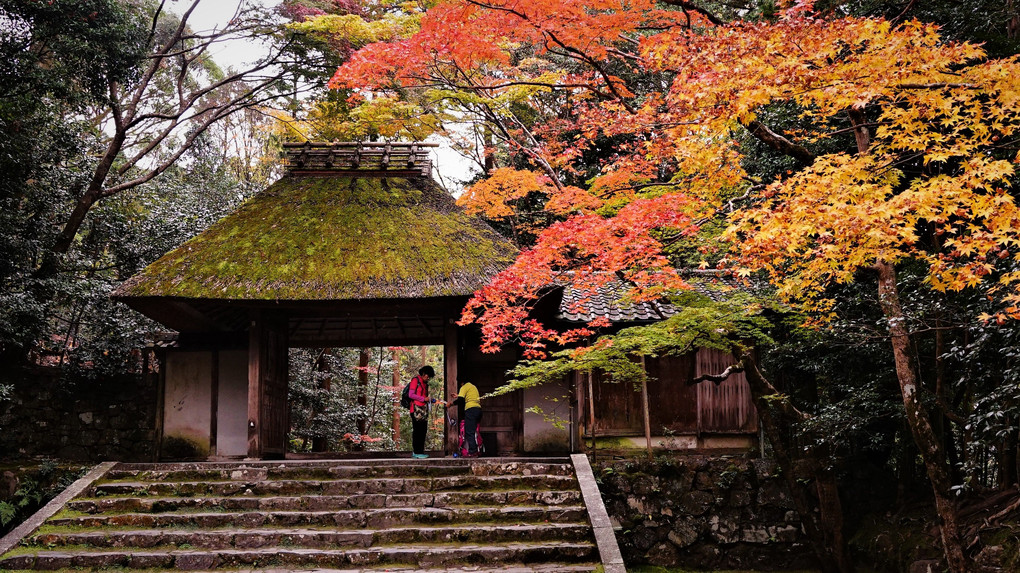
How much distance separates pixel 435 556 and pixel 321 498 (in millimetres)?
1764

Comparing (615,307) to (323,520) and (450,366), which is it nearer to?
(450,366)

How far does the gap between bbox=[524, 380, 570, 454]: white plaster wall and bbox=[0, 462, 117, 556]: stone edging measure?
21.0ft

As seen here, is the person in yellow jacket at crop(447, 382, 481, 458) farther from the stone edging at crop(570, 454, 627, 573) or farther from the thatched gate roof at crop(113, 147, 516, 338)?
the stone edging at crop(570, 454, 627, 573)

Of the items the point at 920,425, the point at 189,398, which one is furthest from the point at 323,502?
the point at 920,425

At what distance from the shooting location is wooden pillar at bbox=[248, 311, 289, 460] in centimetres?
1052

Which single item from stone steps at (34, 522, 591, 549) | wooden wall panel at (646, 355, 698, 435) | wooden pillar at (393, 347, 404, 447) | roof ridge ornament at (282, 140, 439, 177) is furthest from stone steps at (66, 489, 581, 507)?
wooden pillar at (393, 347, 404, 447)

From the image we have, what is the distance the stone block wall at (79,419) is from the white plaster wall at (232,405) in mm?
1394

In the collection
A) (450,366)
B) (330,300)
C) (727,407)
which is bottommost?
→ (727,407)

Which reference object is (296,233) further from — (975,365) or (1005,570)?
(1005,570)

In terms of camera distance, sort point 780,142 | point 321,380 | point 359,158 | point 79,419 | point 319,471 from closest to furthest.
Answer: point 780,142 → point 319,471 → point 359,158 → point 79,419 → point 321,380

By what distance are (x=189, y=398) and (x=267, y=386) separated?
271 centimetres

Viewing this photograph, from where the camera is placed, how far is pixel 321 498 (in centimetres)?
827

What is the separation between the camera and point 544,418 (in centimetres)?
1274

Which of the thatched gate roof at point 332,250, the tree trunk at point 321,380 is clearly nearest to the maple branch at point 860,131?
the thatched gate roof at point 332,250
